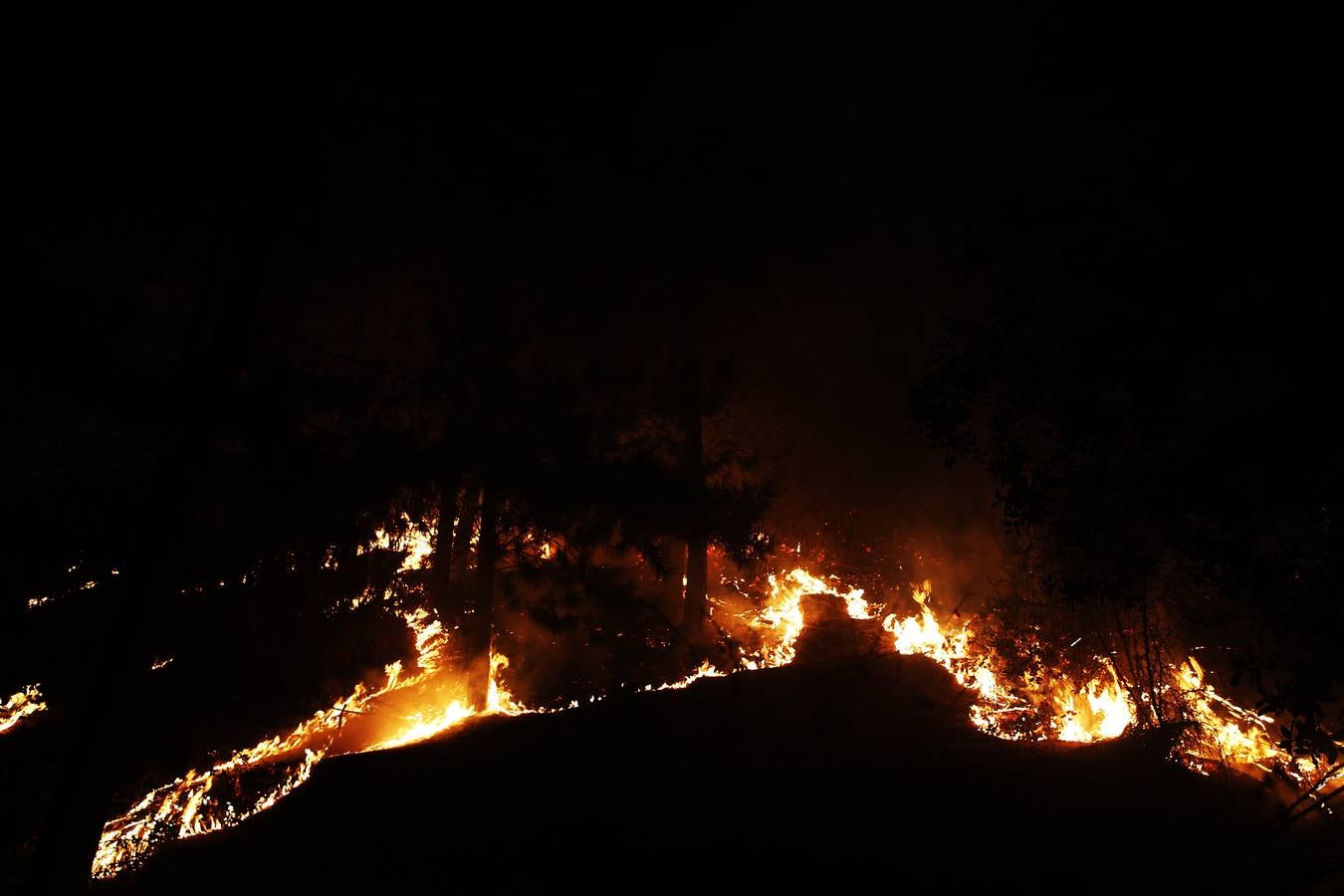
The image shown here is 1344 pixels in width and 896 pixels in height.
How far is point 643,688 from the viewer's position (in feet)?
38.2

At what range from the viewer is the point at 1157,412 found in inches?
197

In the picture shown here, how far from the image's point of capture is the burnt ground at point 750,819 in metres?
4.74

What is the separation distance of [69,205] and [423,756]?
6.54 meters

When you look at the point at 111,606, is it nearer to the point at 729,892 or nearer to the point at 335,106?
the point at 335,106

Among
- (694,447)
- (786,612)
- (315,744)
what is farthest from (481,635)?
(786,612)

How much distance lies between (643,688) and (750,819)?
6.68m

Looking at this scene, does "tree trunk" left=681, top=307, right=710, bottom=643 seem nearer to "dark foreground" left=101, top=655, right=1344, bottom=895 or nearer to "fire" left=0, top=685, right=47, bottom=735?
"dark foreground" left=101, top=655, right=1344, bottom=895

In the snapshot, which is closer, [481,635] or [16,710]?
[16,710]

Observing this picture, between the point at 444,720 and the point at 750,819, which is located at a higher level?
the point at 750,819

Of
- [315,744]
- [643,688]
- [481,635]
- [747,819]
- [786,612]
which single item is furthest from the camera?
[786,612]

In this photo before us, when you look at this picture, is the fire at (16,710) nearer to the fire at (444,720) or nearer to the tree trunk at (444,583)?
the fire at (444,720)

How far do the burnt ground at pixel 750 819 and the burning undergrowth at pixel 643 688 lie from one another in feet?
3.43

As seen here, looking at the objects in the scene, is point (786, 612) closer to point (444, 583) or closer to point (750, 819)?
point (444, 583)

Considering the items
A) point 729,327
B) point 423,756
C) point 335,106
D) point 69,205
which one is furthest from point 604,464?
point 729,327
